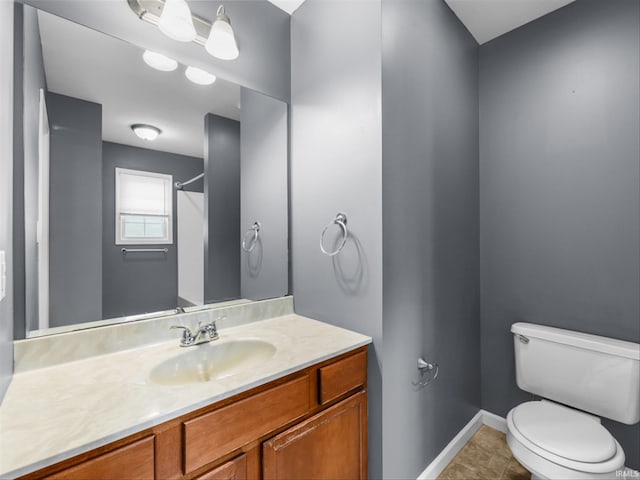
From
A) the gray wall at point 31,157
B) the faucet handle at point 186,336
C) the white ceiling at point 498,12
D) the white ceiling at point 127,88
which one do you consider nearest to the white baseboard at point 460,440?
the faucet handle at point 186,336

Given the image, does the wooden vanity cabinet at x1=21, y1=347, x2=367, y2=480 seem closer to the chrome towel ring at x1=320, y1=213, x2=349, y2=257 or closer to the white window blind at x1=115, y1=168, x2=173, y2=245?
the chrome towel ring at x1=320, y1=213, x2=349, y2=257

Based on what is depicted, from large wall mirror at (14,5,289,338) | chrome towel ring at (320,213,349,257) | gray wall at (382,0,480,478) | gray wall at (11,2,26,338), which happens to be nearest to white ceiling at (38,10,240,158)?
large wall mirror at (14,5,289,338)

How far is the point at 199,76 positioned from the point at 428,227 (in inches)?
52.0

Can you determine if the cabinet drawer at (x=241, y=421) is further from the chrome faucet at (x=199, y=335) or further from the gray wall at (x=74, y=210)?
the gray wall at (x=74, y=210)

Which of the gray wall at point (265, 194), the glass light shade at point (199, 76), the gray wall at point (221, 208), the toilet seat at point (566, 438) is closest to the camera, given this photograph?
the toilet seat at point (566, 438)

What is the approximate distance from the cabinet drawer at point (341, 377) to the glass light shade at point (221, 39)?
1379mm

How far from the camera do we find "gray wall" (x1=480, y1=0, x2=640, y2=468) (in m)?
1.56

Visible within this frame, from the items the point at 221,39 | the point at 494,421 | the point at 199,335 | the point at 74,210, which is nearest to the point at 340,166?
the point at 221,39

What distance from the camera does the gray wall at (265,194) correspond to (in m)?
1.60

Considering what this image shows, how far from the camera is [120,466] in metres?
0.67

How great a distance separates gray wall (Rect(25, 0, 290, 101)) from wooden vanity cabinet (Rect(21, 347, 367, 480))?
1.39m

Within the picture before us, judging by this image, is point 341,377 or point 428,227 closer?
point 341,377

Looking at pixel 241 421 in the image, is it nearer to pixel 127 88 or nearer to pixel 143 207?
pixel 143 207

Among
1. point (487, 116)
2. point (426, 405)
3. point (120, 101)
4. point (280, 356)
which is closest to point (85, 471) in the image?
point (280, 356)
